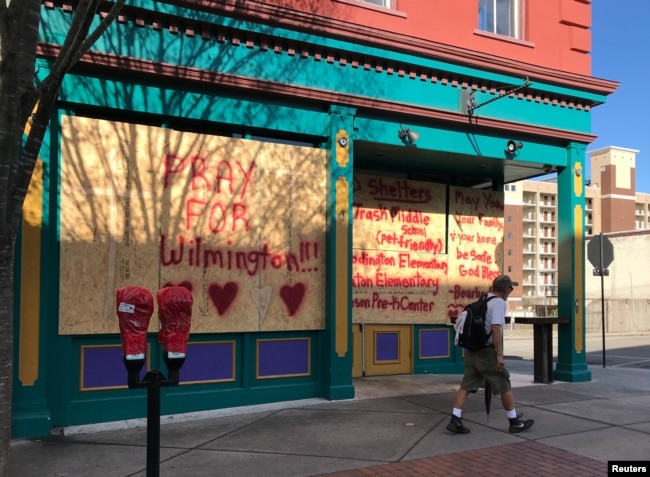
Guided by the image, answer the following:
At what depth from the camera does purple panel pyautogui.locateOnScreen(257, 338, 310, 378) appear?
7770mm

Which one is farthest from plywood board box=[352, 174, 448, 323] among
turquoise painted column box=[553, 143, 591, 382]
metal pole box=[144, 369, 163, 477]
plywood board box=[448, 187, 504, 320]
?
metal pole box=[144, 369, 163, 477]

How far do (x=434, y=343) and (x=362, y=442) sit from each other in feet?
15.4

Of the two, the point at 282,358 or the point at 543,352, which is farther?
the point at 543,352

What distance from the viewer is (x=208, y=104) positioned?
24.6 ft

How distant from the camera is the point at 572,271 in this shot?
10000mm

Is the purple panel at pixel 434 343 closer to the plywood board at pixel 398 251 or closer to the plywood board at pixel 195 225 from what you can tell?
the plywood board at pixel 398 251

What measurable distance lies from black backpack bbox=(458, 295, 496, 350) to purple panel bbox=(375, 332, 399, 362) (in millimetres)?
3507

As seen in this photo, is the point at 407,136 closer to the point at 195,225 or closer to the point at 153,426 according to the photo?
the point at 195,225

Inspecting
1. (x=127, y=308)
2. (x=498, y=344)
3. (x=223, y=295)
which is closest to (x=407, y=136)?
(x=223, y=295)

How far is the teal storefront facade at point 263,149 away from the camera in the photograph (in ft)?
21.7

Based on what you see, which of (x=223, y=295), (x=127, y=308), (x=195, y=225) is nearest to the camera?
(x=127, y=308)

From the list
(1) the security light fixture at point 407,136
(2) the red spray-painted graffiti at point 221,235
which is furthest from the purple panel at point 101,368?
(1) the security light fixture at point 407,136

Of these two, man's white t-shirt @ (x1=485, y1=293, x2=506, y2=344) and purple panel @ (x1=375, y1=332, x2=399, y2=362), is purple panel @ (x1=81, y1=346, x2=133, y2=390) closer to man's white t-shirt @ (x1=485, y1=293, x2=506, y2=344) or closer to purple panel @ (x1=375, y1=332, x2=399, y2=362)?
man's white t-shirt @ (x1=485, y1=293, x2=506, y2=344)

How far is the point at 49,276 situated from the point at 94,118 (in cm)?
193
